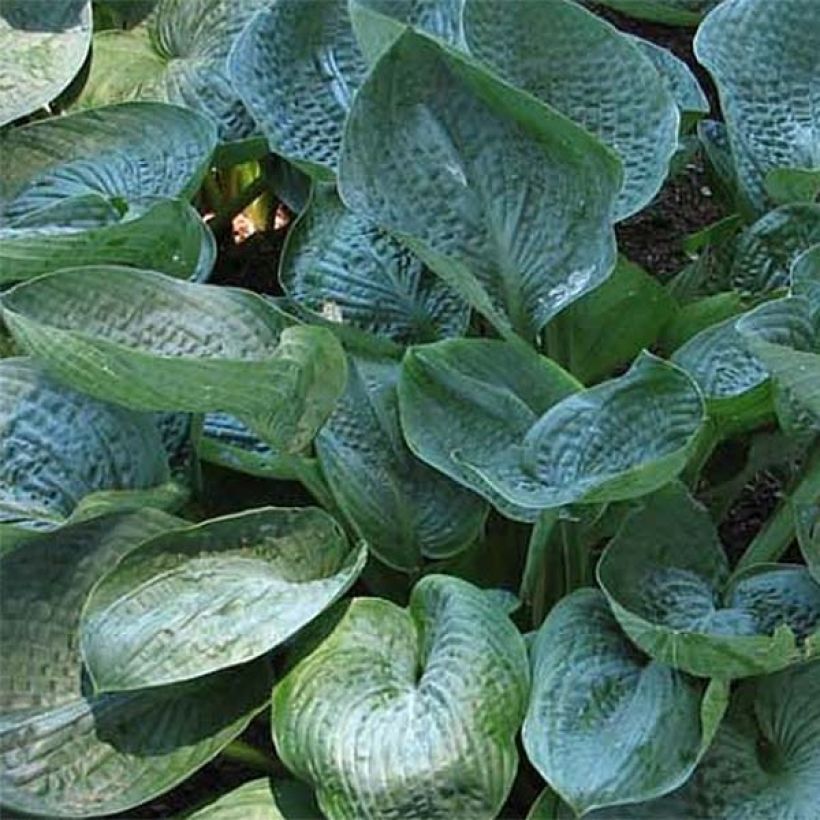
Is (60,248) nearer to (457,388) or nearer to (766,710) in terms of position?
(457,388)

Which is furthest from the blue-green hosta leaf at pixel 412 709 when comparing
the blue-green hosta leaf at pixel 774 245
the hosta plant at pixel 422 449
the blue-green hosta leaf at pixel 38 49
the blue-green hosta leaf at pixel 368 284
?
the blue-green hosta leaf at pixel 38 49

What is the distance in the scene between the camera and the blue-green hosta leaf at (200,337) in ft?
3.27

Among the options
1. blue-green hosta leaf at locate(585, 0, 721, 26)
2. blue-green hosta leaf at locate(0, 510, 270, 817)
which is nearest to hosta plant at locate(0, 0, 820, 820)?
blue-green hosta leaf at locate(0, 510, 270, 817)

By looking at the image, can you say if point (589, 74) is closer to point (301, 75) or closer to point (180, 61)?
point (301, 75)

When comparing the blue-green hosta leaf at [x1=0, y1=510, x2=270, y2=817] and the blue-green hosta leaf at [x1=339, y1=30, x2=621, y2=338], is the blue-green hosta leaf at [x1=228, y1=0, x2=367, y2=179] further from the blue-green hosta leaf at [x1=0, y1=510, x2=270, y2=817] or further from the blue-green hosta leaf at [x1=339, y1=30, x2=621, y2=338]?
the blue-green hosta leaf at [x1=0, y1=510, x2=270, y2=817]

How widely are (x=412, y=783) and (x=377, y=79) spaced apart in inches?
16.8

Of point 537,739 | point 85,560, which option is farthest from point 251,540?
point 537,739

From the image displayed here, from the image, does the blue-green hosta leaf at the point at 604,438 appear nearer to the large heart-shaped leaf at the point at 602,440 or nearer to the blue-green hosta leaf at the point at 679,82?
the large heart-shaped leaf at the point at 602,440

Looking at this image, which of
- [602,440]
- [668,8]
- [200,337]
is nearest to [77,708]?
[200,337]

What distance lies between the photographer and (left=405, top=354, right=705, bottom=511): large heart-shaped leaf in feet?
3.39

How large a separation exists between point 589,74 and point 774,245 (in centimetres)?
19

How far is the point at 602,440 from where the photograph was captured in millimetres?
1072

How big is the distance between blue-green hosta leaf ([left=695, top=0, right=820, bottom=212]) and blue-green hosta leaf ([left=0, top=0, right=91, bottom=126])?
20.3 inches

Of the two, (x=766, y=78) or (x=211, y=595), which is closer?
(x=211, y=595)
